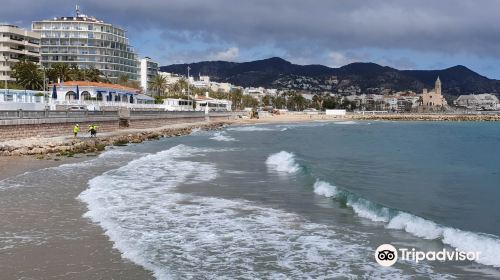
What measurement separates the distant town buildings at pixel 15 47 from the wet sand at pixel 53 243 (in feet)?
286

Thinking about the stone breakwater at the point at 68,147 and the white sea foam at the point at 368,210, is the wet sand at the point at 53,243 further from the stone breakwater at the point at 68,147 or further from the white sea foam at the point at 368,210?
the stone breakwater at the point at 68,147

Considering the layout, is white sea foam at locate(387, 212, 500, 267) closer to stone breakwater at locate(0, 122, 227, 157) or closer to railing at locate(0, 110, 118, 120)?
stone breakwater at locate(0, 122, 227, 157)

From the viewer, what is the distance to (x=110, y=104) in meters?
64.4

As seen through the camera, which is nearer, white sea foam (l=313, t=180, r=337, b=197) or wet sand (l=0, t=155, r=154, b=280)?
wet sand (l=0, t=155, r=154, b=280)

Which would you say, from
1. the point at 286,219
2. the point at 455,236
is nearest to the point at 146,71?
the point at 286,219

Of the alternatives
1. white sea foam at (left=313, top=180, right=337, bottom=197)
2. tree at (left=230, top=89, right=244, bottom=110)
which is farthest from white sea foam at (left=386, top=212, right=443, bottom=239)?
tree at (left=230, top=89, right=244, bottom=110)

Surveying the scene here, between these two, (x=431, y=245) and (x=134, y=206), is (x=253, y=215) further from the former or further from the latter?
(x=431, y=245)

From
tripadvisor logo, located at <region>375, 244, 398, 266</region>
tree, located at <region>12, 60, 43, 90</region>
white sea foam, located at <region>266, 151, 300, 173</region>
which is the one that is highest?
tree, located at <region>12, 60, 43, 90</region>

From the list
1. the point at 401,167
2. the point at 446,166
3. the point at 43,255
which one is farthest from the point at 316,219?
the point at 446,166

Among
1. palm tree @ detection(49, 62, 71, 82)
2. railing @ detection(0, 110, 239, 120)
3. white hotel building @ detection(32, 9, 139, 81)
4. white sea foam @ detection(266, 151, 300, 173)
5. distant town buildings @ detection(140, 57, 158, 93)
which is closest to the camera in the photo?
white sea foam @ detection(266, 151, 300, 173)

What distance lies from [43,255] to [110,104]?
187 ft

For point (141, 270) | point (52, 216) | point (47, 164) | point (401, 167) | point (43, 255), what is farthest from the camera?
point (401, 167)

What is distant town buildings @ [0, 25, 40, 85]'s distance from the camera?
9856cm

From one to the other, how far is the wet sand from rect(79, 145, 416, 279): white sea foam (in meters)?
0.38
